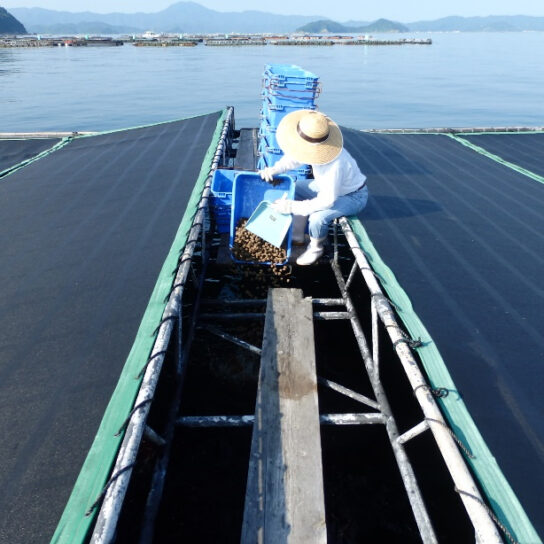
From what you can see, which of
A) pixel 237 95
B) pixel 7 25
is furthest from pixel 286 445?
pixel 7 25

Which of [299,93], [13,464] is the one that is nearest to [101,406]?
[13,464]

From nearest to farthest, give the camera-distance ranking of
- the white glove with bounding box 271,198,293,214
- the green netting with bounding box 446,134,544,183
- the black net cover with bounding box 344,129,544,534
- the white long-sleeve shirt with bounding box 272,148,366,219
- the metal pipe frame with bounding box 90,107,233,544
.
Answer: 1. the metal pipe frame with bounding box 90,107,233,544
2. the black net cover with bounding box 344,129,544,534
3. the white long-sleeve shirt with bounding box 272,148,366,219
4. the white glove with bounding box 271,198,293,214
5. the green netting with bounding box 446,134,544,183

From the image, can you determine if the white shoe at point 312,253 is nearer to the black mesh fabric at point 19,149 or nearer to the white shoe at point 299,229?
the white shoe at point 299,229

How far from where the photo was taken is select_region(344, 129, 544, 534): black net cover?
2521 mm

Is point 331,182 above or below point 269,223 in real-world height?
above

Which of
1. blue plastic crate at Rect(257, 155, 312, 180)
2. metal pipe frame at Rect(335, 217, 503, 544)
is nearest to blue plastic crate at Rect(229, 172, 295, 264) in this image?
blue plastic crate at Rect(257, 155, 312, 180)

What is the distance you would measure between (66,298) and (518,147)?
29.9 ft

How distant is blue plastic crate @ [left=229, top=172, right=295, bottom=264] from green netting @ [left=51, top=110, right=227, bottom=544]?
1.38 m

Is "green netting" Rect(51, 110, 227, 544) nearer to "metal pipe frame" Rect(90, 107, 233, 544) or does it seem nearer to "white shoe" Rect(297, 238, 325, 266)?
"metal pipe frame" Rect(90, 107, 233, 544)

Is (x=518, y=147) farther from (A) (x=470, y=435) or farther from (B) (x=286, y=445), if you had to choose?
(B) (x=286, y=445)

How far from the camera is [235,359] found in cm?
494

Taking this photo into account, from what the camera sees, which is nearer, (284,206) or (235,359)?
(284,206)

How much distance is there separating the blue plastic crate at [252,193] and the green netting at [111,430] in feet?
4.54

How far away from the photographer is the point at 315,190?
5465 millimetres
